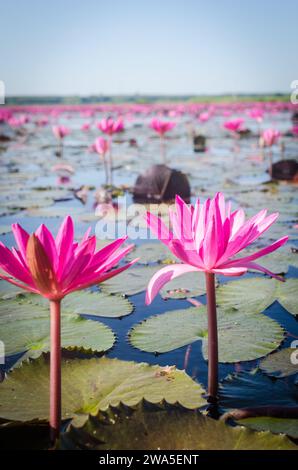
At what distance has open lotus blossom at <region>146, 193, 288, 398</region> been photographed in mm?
696

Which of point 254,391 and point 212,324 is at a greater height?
point 212,324

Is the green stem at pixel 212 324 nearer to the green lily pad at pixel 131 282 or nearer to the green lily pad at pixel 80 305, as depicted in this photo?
the green lily pad at pixel 80 305

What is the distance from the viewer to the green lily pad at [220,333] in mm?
980

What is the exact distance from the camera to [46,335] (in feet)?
3.52

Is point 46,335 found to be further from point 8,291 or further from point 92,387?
point 8,291

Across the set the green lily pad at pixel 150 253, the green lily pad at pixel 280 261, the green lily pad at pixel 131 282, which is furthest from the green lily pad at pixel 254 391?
the green lily pad at pixel 150 253

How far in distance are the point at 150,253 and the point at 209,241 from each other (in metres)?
1.10

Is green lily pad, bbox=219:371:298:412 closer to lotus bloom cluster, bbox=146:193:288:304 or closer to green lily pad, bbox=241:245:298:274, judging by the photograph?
lotus bloom cluster, bbox=146:193:288:304

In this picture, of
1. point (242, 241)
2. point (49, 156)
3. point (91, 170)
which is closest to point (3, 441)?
point (242, 241)

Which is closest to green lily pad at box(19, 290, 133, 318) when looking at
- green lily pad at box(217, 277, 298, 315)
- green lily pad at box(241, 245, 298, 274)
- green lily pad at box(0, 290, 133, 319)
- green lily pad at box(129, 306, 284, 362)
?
green lily pad at box(0, 290, 133, 319)

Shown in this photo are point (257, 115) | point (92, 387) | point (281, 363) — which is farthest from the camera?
point (257, 115)

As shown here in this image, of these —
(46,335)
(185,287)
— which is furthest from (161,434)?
(185,287)

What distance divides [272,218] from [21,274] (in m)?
0.43
